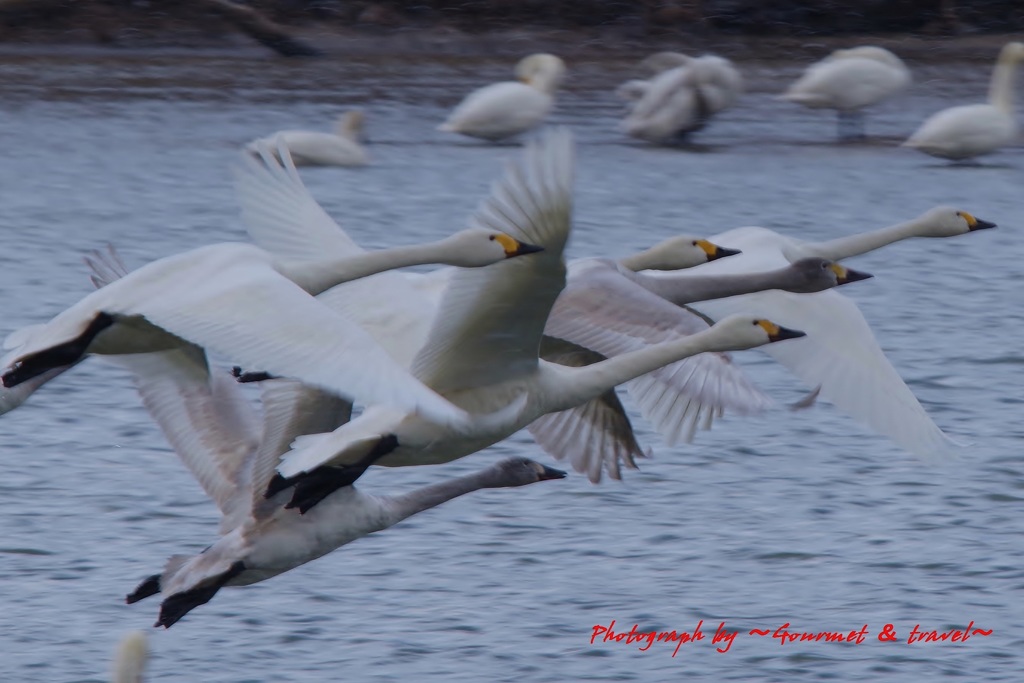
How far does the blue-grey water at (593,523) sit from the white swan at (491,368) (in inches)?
44.7

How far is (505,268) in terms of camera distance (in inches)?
276

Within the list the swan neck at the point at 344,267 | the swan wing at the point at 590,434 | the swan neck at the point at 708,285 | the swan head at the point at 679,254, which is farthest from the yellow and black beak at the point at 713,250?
the swan neck at the point at 344,267

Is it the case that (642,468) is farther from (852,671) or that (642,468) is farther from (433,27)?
(433,27)

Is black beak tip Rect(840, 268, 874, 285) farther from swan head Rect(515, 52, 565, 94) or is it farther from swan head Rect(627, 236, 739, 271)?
swan head Rect(515, 52, 565, 94)

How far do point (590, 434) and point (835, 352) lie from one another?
109 cm

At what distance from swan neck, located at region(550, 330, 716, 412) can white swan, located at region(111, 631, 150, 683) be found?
1.64 meters

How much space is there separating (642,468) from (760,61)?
54.3 feet

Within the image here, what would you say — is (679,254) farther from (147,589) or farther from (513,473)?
(147,589)

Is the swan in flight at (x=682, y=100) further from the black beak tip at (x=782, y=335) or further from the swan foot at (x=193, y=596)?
the swan foot at (x=193, y=596)

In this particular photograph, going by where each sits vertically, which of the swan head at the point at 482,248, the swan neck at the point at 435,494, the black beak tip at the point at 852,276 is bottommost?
the swan neck at the point at 435,494

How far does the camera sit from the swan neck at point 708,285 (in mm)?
8898

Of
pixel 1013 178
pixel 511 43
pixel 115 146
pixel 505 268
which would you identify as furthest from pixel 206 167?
pixel 505 268

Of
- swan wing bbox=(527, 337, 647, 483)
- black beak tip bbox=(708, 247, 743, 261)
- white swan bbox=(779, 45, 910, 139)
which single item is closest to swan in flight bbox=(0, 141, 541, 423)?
swan wing bbox=(527, 337, 647, 483)

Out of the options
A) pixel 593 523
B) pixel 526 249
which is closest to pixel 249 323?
pixel 526 249
